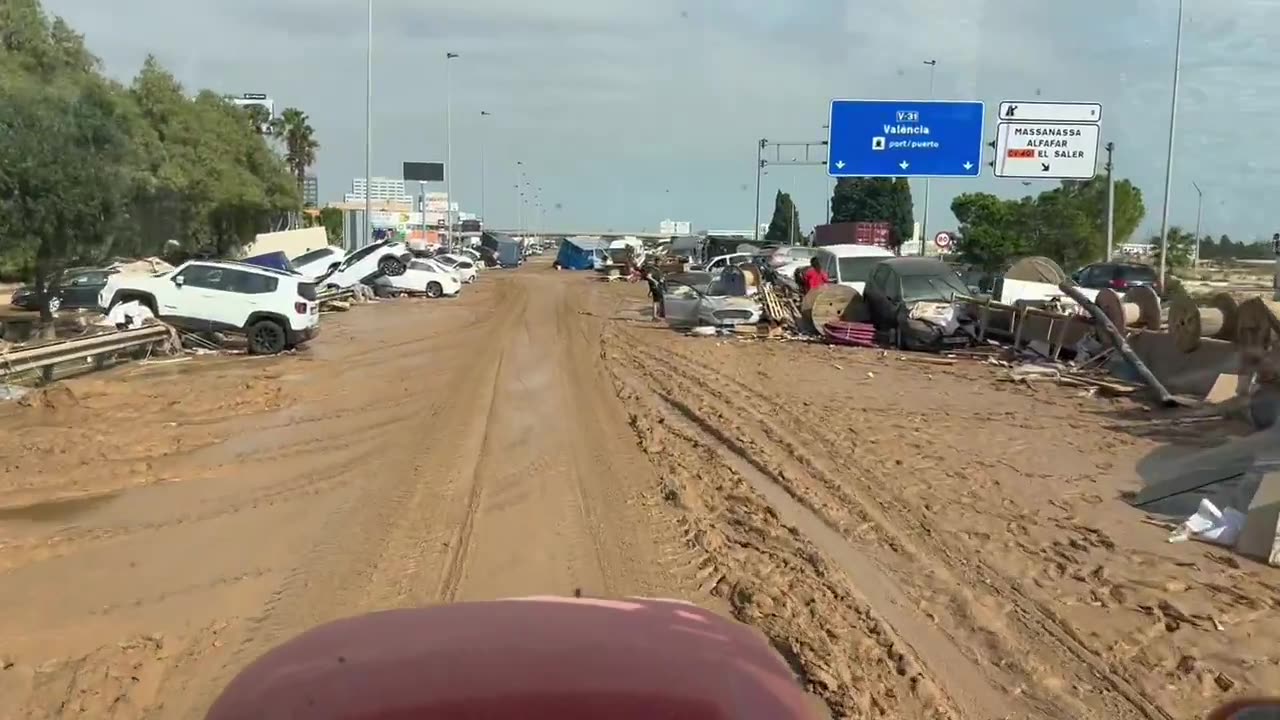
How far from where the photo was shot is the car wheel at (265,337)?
21281 millimetres

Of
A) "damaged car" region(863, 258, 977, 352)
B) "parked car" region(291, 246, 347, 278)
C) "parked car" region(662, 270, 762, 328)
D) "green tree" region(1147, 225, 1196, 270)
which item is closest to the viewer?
"damaged car" region(863, 258, 977, 352)

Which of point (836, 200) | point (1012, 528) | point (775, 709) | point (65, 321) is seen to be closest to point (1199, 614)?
point (1012, 528)

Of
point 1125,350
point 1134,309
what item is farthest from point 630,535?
point 1134,309

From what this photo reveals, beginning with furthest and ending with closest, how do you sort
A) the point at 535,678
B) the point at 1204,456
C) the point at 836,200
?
1. the point at 836,200
2. the point at 1204,456
3. the point at 535,678

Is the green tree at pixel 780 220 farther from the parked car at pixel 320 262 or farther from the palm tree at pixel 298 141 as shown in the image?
the parked car at pixel 320 262

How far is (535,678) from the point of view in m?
2.10

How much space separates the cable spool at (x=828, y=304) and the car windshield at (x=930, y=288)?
169 centimetres

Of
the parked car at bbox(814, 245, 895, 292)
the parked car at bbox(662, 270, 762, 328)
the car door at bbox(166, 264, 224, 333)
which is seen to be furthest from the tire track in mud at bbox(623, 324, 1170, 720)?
the parked car at bbox(814, 245, 895, 292)

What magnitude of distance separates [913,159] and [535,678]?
3191 cm

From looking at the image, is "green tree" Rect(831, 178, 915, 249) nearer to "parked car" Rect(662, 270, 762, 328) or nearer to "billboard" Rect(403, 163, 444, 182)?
"billboard" Rect(403, 163, 444, 182)

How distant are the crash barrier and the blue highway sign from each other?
64.4ft

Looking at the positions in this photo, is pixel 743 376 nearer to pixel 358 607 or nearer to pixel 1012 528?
pixel 1012 528

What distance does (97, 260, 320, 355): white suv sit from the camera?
2123 cm

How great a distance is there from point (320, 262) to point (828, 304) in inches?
942
